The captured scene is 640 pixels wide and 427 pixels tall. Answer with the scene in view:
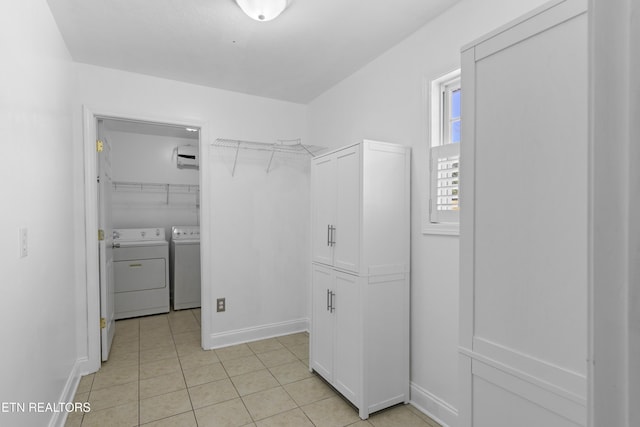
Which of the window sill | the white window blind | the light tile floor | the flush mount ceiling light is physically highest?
the flush mount ceiling light

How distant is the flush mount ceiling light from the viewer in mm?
1802

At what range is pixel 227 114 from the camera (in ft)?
10.8

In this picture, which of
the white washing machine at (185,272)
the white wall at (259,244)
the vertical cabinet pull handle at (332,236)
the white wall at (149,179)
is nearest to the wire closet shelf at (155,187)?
the white wall at (149,179)

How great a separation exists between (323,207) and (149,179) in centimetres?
332

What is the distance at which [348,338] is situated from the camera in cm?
225

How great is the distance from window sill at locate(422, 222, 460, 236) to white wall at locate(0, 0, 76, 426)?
208 cm

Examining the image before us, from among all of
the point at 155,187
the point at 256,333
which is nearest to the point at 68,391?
the point at 256,333

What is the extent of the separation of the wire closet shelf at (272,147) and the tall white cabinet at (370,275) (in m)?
1.10

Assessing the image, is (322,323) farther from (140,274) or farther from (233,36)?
(140,274)

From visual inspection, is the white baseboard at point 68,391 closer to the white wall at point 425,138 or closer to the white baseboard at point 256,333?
the white baseboard at point 256,333

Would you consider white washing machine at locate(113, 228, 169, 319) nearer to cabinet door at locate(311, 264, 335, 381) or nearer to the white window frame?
cabinet door at locate(311, 264, 335, 381)

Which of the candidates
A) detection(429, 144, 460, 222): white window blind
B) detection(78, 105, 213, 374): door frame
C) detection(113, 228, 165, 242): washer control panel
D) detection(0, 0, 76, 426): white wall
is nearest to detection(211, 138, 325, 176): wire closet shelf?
detection(78, 105, 213, 374): door frame

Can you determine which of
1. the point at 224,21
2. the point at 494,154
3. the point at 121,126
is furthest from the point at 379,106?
the point at 121,126

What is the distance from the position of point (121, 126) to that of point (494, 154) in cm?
454
